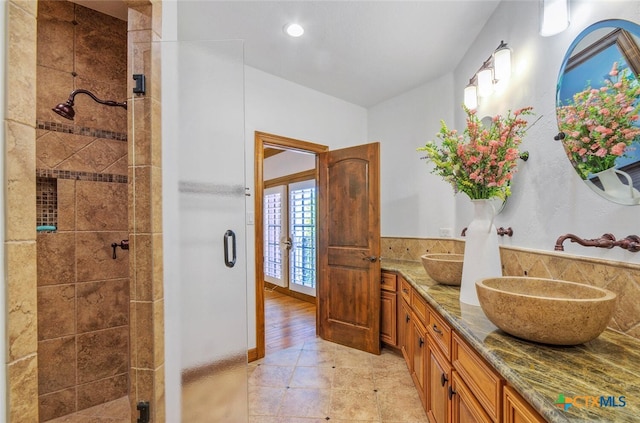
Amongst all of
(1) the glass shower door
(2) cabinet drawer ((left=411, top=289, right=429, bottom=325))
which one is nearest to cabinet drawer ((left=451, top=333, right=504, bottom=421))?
(2) cabinet drawer ((left=411, top=289, right=429, bottom=325))

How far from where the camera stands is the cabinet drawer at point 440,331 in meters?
1.34

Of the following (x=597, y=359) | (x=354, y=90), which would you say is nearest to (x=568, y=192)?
(x=597, y=359)

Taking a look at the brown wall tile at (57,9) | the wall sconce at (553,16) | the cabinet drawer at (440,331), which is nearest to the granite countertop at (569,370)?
the cabinet drawer at (440,331)

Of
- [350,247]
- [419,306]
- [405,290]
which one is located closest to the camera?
[419,306]

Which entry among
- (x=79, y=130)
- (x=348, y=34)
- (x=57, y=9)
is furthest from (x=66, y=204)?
(x=348, y=34)

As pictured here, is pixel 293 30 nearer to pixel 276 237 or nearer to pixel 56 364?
pixel 56 364

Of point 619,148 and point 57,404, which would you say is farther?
point 57,404

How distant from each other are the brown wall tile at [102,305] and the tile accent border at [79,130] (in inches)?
40.9

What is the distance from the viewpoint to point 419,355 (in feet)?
6.25

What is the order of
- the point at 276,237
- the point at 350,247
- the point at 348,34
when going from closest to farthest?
1. the point at 348,34
2. the point at 350,247
3. the point at 276,237

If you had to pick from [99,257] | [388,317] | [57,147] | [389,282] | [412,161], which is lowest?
[388,317]

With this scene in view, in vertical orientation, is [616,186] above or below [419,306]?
above

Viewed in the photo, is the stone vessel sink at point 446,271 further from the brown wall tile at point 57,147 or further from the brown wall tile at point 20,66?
the brown wall tile at point 57,147

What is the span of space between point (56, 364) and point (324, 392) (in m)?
1.82
